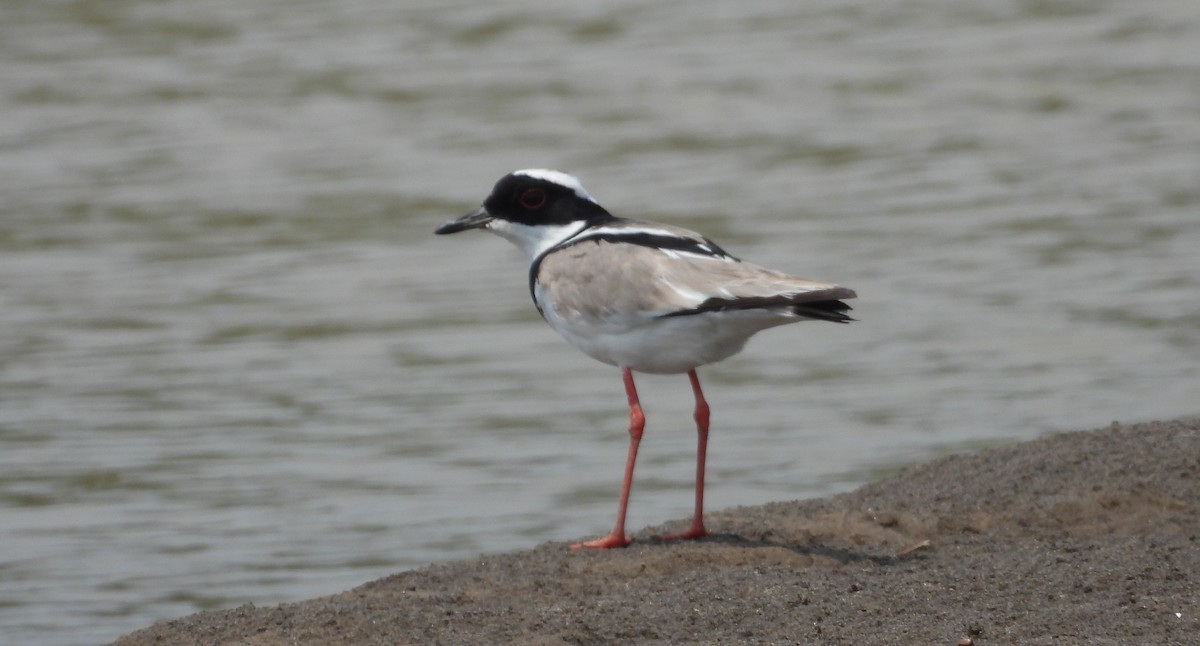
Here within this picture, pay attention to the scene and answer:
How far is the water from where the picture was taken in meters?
9.75

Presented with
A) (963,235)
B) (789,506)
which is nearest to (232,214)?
(963,235)

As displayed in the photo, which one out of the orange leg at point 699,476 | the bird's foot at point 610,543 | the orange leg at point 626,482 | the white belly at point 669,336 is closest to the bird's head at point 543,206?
the white belly at point 669,336

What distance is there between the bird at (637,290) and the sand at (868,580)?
1.50ft

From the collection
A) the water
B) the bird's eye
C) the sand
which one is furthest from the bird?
the water

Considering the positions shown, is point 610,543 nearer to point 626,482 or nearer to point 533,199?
point 626,482

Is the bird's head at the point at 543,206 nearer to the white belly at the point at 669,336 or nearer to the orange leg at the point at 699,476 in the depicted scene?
the white belly at the point at 669,336

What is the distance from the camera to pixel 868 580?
6648 millimetres

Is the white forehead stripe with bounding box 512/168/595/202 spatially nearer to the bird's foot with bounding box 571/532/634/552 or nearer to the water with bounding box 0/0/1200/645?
the bird's foot with bounding box 571/532/634/552

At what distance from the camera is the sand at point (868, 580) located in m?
6.11

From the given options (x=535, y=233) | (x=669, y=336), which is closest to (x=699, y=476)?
(x=669, y=336)

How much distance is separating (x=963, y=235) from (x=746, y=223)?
1503 mm

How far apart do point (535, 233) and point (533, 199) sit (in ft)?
0.45

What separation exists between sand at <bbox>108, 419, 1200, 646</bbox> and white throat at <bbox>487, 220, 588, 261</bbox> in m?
1.19

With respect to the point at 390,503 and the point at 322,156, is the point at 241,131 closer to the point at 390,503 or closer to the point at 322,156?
the point at 322,156
